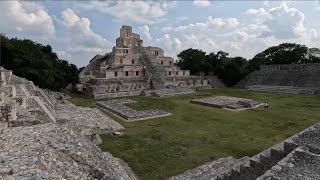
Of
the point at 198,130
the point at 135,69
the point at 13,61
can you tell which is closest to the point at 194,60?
the point at 135,69

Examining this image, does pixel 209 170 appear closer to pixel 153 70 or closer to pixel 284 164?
pixel 284 164

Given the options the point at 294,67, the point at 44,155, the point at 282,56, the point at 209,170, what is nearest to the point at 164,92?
the point at 294,67

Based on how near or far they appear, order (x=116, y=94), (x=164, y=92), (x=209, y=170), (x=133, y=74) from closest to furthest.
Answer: (x=209, y=170)
(x=116, y=94)
(x=164, y=92)
(x=133, y=74)

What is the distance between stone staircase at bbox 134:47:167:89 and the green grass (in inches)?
519

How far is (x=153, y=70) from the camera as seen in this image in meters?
36.8

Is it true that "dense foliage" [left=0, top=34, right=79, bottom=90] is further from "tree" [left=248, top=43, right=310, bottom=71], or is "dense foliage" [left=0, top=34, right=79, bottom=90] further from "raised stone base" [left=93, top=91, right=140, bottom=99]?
"tree" [left=248, top=43, right=310, bottom=71]

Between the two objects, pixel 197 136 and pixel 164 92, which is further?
pixel 164 92

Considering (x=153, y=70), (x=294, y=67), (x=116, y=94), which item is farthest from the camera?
(x=294, y=67)

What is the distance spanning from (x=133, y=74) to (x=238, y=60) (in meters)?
18.0

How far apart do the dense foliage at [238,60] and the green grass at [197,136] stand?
2156 cm

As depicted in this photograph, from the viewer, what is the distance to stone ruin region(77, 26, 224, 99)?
31531 mm

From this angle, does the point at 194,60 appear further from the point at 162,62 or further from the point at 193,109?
the point at 193,109

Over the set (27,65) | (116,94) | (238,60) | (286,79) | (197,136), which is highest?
(238,60)

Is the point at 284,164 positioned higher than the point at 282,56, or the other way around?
the point at 282,56
